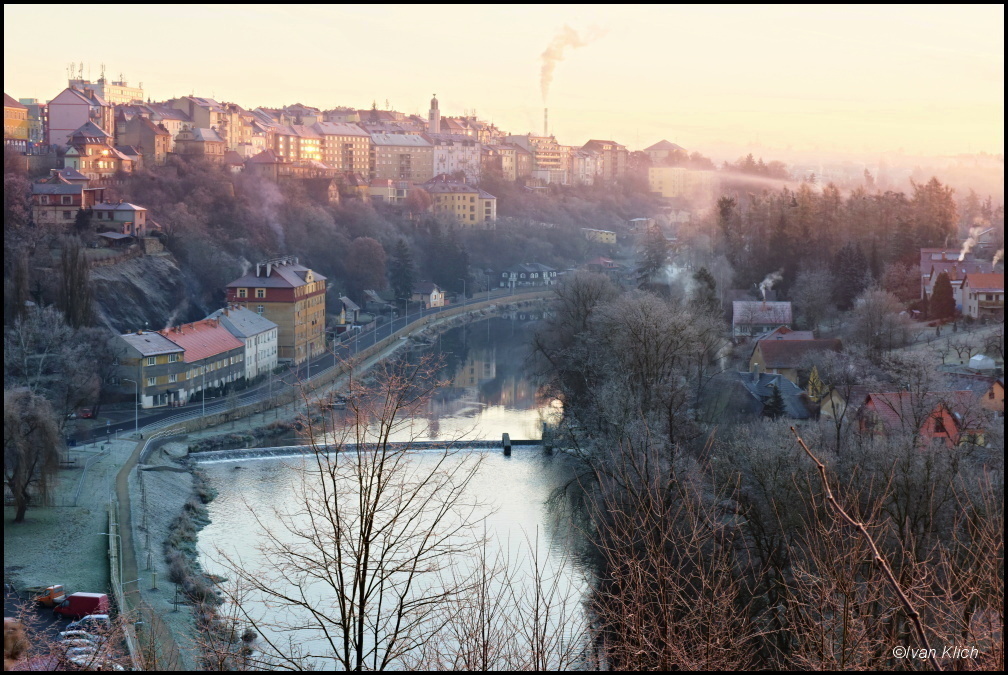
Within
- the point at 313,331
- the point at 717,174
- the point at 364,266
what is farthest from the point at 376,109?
the point at 313,331

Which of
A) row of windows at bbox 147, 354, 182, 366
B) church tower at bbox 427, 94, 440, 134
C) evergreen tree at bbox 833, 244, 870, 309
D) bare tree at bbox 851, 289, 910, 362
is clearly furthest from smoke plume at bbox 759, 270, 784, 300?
church tower at bbox 427, 94, 440, 134

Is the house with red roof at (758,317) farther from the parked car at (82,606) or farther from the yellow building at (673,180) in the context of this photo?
the yellow building at (673,180)

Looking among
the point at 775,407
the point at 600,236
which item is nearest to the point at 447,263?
the point at 600,236

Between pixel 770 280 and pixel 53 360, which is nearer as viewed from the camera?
pixel 53 360

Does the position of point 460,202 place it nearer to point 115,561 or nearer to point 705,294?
point 705,294

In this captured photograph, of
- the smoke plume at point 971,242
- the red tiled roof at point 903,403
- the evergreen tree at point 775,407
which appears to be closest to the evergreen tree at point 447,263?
the smoke plume at point 971,242

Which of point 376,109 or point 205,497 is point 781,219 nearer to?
point 205,497

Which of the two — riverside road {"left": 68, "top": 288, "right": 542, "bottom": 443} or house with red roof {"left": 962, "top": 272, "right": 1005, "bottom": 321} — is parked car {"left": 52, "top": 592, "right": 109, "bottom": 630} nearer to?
riverside road {"left": 68, "top": 288, "right": 542, "bottom": 443}

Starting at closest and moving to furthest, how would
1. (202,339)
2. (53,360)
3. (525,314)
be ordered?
(53,360) < (202,339) < (525,314)
